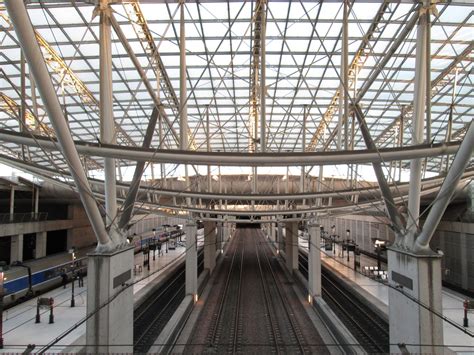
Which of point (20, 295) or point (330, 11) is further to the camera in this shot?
point (20, 295)

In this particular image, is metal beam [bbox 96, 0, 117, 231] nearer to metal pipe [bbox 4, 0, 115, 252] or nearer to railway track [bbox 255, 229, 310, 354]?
metal pipe [bbox 4, 0, 115, 252]

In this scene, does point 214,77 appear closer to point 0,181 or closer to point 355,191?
point 355,191

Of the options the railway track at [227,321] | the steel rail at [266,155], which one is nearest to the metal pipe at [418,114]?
the steel rail at [266,155]

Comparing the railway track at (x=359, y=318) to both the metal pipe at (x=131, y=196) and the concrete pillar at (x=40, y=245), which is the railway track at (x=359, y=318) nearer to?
the metal pipe at (x=131, y=196)

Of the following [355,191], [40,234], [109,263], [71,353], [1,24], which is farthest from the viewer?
[40,234]

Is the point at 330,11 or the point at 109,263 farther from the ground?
the point at 330,11

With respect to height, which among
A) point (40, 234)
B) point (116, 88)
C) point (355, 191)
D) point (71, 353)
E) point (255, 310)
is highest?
point (116, 88)

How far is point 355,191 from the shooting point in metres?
17.5

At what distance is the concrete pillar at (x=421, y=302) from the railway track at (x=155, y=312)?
36.5ft

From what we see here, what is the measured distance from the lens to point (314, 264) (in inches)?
1177

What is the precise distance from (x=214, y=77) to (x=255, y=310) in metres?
16.0

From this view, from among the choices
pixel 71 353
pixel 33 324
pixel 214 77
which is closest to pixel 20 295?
pixel 33 324

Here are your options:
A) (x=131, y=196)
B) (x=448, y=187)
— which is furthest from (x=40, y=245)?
(x=448, y=187)

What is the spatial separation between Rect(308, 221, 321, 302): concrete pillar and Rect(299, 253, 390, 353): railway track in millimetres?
1382
